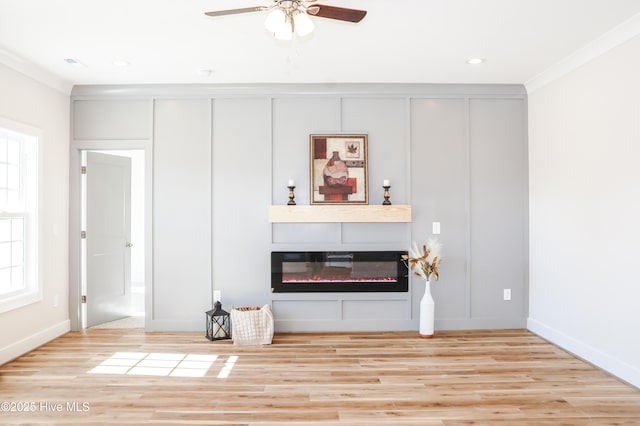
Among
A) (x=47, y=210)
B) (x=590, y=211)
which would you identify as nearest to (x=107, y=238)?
(x=47, y=210)

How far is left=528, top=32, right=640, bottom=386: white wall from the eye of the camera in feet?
10.2

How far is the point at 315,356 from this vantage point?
370cm

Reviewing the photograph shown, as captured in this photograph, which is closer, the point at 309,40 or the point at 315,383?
the point at 315,383

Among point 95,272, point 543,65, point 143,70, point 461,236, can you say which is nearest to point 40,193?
point 95,272

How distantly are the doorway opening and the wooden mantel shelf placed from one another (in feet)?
6.47

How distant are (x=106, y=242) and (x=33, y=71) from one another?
1.91 meters

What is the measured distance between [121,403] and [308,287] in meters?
2.07

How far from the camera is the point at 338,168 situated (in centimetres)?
442

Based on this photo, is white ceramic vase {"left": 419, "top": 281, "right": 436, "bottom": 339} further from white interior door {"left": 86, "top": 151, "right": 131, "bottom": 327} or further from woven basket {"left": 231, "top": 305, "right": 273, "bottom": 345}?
white interior door {"left": 86, "top": 151, "right": 131, "bottom": 327}

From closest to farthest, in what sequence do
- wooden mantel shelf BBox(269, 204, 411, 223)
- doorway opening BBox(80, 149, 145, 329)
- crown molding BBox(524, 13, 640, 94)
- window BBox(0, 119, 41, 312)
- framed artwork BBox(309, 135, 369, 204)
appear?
crown molding BBox(524, 13, 640, 94) → window BBox(0, 119, 41, 312) → wooden mantel shelf BBox(269, 204, 411, 223) → framed artwork BBox(309, 135, 369, 204) → doorway opening BBox(80, 149, 145, 329)

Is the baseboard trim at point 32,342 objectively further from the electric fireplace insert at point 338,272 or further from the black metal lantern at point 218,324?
the electric fireplace insert at point 338,272

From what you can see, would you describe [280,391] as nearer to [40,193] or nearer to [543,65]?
[40,193]

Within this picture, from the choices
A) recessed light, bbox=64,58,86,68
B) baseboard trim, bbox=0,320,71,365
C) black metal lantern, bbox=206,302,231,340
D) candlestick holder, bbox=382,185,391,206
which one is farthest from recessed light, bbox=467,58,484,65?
baseboard trim, bbox=0,320,71,365

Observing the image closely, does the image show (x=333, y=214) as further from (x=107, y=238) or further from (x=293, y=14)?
(x=107, y=238)
